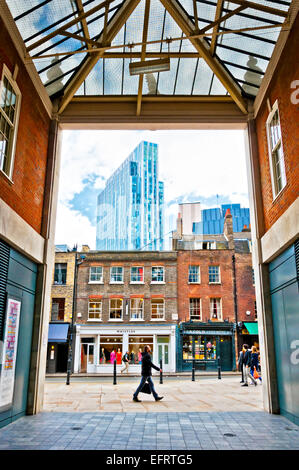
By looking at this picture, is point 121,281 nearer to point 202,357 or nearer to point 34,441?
point 202,357

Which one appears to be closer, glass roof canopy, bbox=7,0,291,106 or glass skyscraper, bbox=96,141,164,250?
glass roof canopy, bbox=7,0,291,106

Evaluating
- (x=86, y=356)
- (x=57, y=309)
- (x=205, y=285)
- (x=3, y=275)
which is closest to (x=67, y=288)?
(x=57, y=309)

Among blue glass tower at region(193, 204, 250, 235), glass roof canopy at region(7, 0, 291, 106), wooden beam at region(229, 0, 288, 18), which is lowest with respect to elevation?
wooden beam at region(229, 0, 288, 18)

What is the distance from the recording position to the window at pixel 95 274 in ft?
93.5

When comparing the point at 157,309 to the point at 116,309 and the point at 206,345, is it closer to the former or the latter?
the point at 116,309

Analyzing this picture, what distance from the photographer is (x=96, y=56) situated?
9.73 m

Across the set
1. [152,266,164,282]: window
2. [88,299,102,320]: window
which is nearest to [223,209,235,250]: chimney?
[152,266,164,282]: window

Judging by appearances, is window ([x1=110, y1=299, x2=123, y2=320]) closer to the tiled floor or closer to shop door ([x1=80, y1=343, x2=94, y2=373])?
shop door ([x1=80, y1=343, x2=94, y2=373])

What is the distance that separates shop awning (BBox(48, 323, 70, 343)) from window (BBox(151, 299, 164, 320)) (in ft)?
20.3

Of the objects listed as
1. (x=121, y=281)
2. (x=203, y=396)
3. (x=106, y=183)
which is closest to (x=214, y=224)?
(x=106, y=183)

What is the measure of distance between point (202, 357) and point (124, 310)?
21.2 feet

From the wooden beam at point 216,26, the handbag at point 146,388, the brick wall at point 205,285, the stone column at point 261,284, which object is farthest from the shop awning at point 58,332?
the wooden beam at point 216,26

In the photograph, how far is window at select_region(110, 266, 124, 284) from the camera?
93.3 feet

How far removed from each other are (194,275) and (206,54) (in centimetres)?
2044
